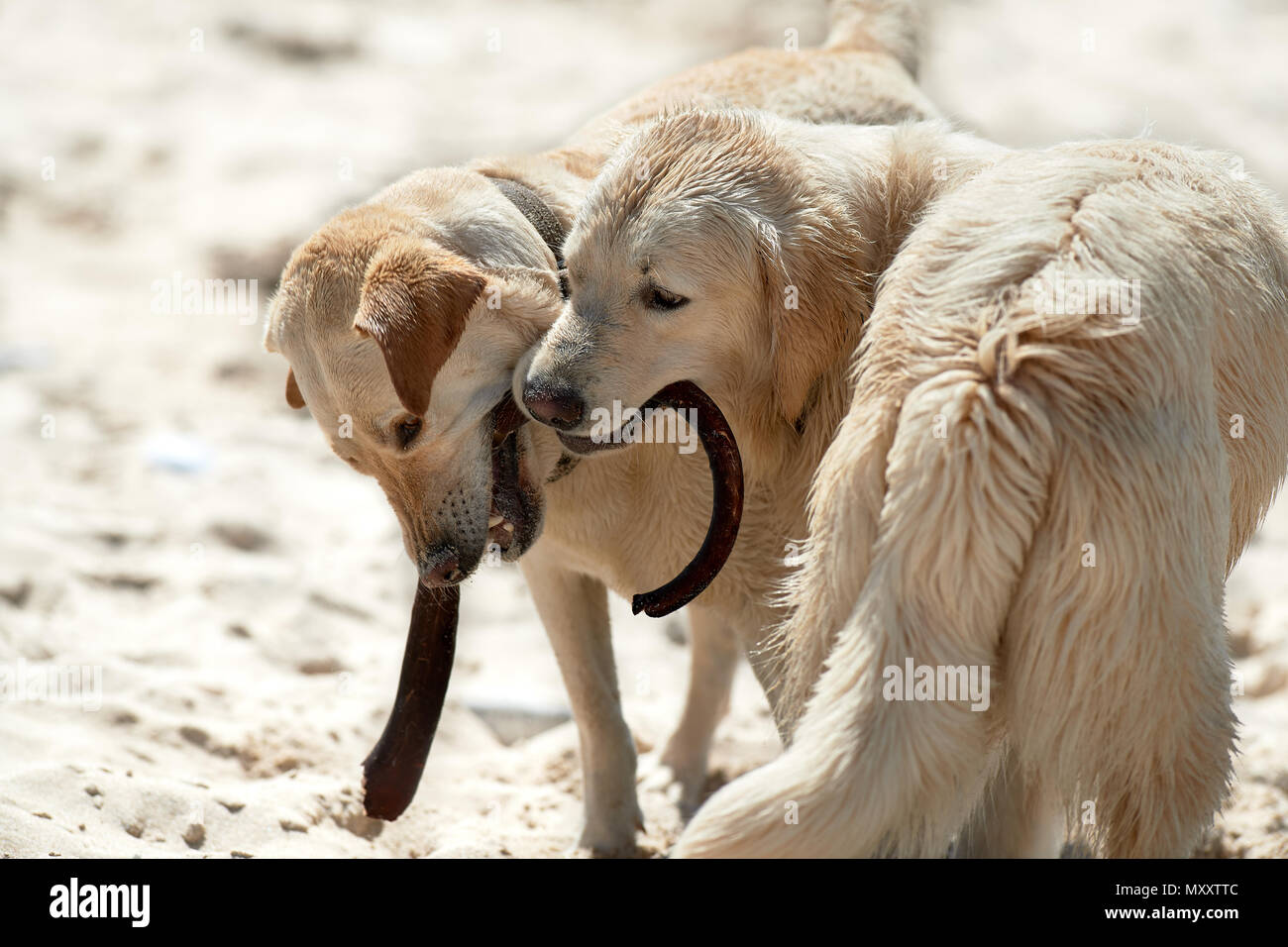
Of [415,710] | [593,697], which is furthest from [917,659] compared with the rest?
[593,697]

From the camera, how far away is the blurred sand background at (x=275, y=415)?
433 centimetres

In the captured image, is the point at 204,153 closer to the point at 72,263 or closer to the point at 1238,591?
the point at 72,263

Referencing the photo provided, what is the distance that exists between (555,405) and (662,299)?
0.36m

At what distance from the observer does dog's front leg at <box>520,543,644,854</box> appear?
166 inches

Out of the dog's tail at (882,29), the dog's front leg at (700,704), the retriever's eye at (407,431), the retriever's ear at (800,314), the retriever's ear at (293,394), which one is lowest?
the dog's front leg at (700,704)

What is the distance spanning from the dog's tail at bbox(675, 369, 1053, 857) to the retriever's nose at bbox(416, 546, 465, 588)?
128cm

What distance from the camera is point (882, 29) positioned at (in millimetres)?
5102

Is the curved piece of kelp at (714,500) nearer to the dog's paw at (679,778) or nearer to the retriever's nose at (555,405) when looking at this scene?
the retriever's nose at (555,405)

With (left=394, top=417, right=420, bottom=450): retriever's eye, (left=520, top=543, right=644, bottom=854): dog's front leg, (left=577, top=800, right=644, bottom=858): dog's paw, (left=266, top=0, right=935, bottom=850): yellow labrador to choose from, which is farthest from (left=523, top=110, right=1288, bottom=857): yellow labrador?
(left=577, top=800, right=644, bottom=858): dog's paw

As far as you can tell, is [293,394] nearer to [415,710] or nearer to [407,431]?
[407,431]

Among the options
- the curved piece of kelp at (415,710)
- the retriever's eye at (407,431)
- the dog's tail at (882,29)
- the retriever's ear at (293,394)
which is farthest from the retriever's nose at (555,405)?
the dog's tail at (882,29)

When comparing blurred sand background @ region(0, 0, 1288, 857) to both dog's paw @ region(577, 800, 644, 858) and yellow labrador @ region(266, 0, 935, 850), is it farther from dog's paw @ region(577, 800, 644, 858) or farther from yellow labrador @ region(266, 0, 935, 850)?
yellow labrador @ region(266, 0, 935, 850)

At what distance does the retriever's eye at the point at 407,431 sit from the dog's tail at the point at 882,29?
260 cm
